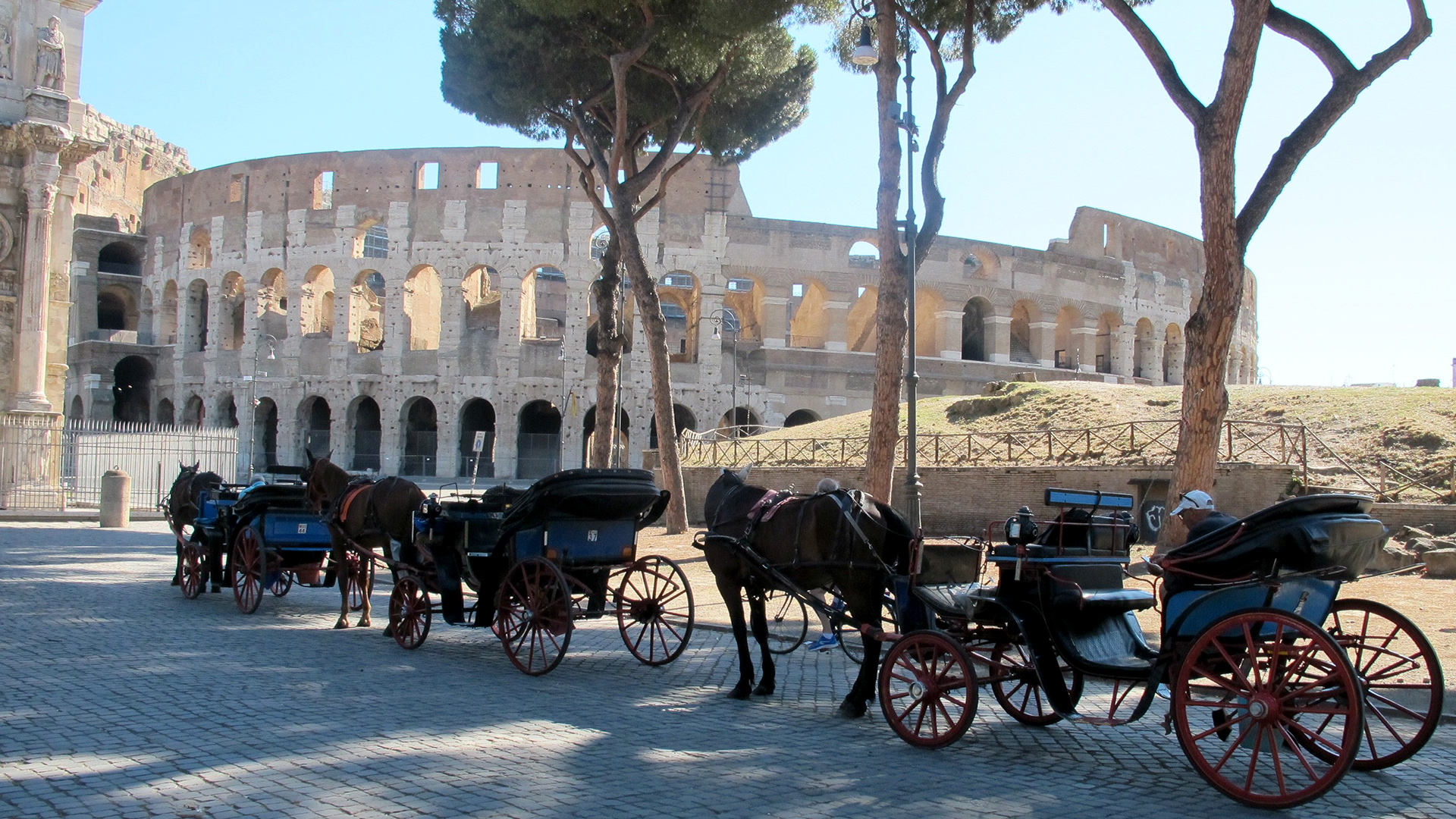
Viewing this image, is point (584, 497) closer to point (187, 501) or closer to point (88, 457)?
point (187, 501)

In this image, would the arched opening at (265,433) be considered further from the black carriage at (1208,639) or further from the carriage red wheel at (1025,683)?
the black carriage at (1208,639)

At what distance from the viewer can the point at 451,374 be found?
3509cm

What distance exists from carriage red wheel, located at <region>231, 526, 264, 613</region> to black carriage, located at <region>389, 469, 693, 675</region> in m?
A: 1.88

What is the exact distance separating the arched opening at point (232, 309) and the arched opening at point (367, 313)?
3842 mm

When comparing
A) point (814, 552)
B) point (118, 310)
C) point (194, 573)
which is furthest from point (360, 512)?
point (118, 310)

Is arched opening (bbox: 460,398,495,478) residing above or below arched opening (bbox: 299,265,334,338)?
below

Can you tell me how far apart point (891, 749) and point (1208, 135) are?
7.11m

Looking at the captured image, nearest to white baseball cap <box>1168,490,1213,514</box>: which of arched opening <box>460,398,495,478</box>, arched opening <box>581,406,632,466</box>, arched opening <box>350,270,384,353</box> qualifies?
arched opening <box>581,406,632,466</box>

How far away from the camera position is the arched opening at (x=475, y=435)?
35.8 m

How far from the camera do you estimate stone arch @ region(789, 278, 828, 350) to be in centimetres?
3688

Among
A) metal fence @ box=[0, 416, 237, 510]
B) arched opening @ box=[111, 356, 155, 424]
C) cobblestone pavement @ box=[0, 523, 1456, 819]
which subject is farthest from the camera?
arched opening @ box=[111, 356, 155, 424]

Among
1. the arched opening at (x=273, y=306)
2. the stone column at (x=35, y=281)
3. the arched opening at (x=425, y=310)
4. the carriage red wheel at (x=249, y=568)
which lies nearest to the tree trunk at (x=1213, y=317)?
the carriage red wheel at (x=249, y=568)

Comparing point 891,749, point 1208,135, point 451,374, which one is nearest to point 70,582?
point 891,749

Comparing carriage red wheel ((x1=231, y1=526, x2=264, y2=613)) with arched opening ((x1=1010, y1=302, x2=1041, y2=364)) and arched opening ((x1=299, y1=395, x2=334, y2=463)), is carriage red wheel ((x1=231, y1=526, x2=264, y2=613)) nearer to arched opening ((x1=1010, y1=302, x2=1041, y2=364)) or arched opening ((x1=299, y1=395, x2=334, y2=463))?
arched opening ((x1=299, y1=395, x2=334, y2=463))
